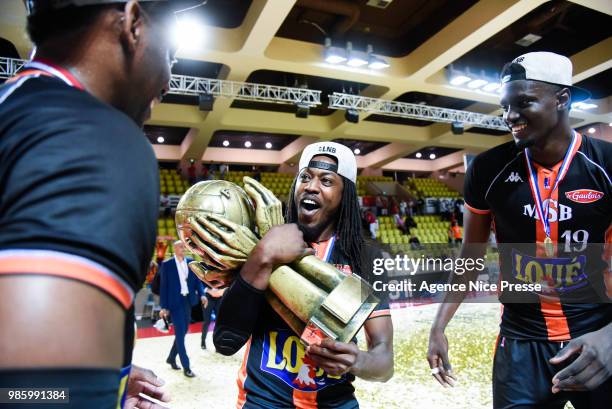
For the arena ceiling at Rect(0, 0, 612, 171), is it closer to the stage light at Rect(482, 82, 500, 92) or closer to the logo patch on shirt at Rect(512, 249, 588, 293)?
the stage light at Rect(482, 82, 500, 92)

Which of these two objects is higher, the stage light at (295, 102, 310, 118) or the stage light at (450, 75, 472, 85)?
the stage light at (450, 75, 472, 85)

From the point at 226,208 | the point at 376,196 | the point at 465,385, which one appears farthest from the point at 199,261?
the point at 376,196

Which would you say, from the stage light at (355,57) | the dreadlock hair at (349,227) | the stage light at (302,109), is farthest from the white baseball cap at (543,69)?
the stage light at (302,109)

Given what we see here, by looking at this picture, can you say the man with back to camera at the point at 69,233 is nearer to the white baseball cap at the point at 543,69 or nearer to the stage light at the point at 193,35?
the white baseball cap at the point at 543,69

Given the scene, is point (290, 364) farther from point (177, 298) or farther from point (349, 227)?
point (177, 298)

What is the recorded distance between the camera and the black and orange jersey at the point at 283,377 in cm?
169

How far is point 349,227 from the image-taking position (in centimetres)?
205

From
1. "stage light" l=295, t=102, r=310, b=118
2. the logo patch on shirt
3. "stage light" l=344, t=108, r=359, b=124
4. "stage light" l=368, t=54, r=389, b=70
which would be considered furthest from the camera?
"stage light" l=344, t=108, r=359, b=124

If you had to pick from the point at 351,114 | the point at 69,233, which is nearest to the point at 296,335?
the point at 69,233

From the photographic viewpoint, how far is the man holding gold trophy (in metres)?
1.31

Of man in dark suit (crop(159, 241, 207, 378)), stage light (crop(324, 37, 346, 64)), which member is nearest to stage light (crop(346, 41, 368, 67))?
stage light (crop(324, 37, 346, 64))

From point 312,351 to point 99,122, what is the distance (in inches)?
36.5

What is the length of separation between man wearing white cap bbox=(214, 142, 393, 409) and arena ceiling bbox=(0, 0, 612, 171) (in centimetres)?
592

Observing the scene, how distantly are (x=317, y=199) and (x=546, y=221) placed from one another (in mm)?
1138
